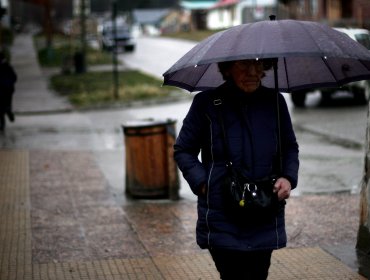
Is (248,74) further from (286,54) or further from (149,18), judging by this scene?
(149,18)

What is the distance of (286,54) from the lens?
403 centimetres

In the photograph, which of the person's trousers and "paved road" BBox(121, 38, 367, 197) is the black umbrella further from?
"paved road" BBox(121, 38, 367, 197)

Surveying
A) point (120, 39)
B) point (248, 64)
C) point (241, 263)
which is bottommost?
point (120, 39)

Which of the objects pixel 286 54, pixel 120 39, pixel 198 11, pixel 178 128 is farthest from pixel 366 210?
pixel 198 11

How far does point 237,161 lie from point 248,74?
1.63ft

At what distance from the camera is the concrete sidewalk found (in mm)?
6273

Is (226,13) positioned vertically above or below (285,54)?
below

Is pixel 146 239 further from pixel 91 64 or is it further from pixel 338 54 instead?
pixel 91 64

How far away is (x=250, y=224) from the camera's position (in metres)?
4.20

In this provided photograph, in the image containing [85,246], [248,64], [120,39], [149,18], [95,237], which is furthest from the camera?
[149,18]

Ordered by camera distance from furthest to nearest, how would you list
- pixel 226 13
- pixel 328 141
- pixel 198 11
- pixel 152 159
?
1. pixel 198 11
2. pixel 226 13
3. pixel 328 141
4. pixel 152 159

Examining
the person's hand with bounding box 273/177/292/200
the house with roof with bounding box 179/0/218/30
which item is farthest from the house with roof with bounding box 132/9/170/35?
the person's hand with bounding box 273/177/292/200

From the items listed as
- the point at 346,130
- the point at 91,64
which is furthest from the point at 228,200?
the point at 91,64

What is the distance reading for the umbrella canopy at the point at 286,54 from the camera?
409cm
